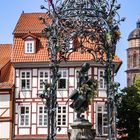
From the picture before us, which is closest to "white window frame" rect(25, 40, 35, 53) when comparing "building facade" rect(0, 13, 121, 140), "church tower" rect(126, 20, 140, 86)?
"building facade" rect(0, 13, 121, 140)

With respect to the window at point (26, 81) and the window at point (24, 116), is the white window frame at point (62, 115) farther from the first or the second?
the window at point (26, 81)

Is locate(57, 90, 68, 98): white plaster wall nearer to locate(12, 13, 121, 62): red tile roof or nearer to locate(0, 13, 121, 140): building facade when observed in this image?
locate(0, 13, 121, 140): building facade

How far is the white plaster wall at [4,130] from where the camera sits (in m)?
36.6

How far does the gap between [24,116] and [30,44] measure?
5001 millimetres

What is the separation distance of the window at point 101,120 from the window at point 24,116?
4.50 meters

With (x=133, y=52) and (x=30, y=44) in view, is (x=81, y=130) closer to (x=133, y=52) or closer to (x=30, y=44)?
(x=30, y=44)

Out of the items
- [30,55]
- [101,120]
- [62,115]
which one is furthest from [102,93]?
[30,55]

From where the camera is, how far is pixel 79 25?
1953 cm

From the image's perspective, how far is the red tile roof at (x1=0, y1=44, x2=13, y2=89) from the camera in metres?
37.5

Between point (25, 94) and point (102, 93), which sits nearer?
point (102, 93)

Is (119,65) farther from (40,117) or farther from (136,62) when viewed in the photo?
(136,62)

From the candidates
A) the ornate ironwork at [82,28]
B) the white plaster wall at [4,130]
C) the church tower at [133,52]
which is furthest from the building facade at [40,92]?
the church tower at [133,52]

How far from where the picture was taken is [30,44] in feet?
126

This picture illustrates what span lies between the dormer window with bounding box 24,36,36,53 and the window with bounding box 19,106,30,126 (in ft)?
13.0
